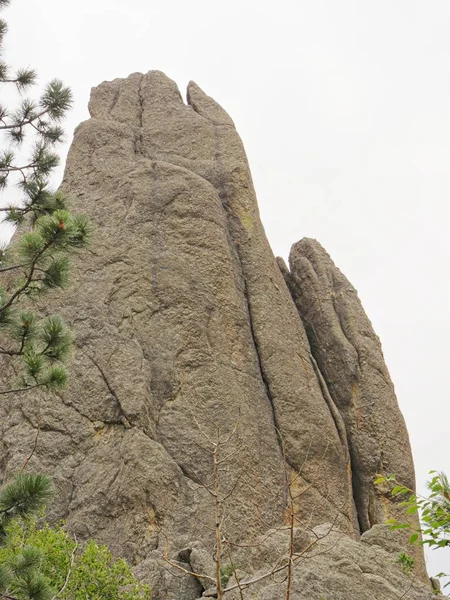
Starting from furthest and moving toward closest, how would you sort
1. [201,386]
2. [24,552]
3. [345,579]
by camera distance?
1. [201,386]
2. [345,579]
3. [24,552]

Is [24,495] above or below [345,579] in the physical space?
above

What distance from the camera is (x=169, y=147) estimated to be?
2338cm

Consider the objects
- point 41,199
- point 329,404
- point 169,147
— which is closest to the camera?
point 41,199

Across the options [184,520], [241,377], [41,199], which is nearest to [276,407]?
[241,377]

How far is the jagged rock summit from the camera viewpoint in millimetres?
15547

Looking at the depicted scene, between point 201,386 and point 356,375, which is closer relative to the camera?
point 201,386

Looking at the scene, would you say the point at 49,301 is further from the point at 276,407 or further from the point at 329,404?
the point at 329,404

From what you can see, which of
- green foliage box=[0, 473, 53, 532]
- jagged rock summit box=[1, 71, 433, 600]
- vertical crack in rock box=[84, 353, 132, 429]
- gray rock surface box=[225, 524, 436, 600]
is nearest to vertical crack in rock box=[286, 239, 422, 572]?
jagged rock summit box=[1, 71, 433, 600]

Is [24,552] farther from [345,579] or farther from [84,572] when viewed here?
[345,579]

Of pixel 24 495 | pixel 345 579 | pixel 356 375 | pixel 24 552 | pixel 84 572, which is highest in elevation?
pixel 356 375

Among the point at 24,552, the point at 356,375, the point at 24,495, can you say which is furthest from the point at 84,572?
the point at 356,375

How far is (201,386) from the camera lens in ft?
58.3

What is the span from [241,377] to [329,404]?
273cm

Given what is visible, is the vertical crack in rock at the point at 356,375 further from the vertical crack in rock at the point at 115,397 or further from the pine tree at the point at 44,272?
the pine tree at the point at 44,272
